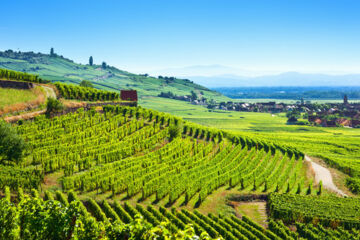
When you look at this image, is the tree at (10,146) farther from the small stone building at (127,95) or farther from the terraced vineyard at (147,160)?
the small stone building at (127,95)

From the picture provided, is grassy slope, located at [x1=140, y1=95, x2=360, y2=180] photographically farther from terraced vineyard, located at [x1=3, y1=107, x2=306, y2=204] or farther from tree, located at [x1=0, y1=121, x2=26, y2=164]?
tree, located at [x1=0, y1=121, x2=26, y2=164]

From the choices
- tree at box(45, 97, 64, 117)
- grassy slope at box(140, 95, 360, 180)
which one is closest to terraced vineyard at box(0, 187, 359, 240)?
tree at box(45, 97, 64, 117)

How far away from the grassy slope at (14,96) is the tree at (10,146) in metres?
28.3

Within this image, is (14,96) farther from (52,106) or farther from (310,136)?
(310,136)

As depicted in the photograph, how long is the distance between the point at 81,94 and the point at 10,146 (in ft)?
176

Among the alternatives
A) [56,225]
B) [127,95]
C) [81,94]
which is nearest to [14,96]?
[81,94]

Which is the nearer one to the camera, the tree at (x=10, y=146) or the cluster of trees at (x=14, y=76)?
the tree at (x=10, y=146)

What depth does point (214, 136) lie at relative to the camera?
71500 mm

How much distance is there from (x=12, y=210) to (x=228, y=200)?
30.4 metres

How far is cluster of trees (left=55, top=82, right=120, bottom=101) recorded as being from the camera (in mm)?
81875

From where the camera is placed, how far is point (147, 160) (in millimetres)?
45625

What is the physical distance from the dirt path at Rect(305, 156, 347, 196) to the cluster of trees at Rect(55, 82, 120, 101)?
67.5 metres

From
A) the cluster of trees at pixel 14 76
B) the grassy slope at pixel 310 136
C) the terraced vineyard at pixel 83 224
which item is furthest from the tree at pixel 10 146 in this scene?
the grassy slope at pixel 310 136

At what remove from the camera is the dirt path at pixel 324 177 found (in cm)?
4901
